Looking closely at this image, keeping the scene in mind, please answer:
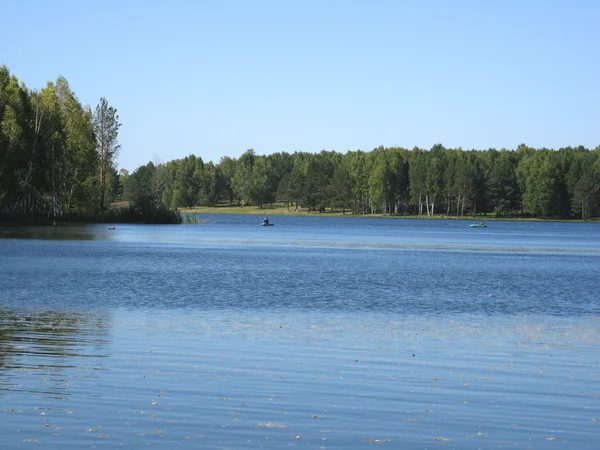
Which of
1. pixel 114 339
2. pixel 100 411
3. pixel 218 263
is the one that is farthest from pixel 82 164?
pixel 100 411

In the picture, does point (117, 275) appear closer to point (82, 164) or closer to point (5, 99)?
point (5, 99)

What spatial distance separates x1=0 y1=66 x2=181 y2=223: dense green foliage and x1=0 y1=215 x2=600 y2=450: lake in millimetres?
46979

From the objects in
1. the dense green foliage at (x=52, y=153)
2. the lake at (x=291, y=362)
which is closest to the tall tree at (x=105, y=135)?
the dense green foliage at (x=52, y=153)

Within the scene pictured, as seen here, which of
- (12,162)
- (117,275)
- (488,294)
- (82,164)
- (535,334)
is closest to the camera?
(535,334)

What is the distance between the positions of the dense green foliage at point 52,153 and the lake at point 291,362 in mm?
46979

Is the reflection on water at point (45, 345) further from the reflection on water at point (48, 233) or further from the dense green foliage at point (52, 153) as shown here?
the dense green foliage at point (52, 153)

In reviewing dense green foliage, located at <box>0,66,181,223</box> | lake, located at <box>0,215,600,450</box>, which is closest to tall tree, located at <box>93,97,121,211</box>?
dense green foliage, located at <box>0,66,181,223</box>

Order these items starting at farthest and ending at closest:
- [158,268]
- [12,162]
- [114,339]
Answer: [12,162], [158,268], [114,339]

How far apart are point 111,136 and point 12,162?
92.6 feet

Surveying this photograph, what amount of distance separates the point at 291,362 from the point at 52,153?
85004 mm

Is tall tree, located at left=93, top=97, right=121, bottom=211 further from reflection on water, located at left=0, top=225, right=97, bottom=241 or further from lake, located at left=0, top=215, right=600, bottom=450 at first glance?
lake, located at left=0, top=215, right=600, bottom=450

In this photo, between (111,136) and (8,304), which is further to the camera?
(111,136)

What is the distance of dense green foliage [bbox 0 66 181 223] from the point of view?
3642 inches

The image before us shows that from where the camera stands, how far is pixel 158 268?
174ft
